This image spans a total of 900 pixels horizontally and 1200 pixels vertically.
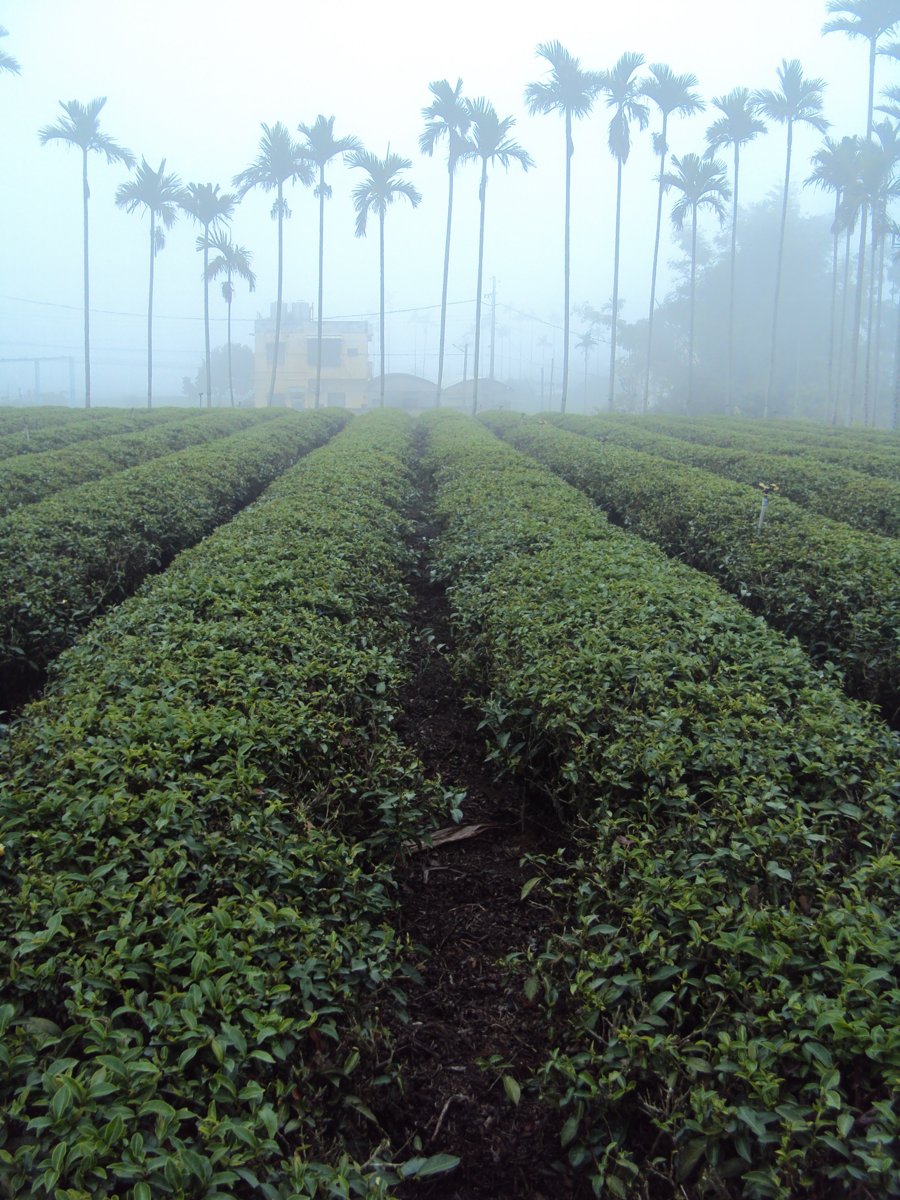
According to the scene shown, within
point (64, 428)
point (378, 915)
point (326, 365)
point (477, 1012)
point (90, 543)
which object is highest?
point (326, 365)

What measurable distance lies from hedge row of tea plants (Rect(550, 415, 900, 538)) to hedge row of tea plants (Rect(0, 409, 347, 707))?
19.3 feet

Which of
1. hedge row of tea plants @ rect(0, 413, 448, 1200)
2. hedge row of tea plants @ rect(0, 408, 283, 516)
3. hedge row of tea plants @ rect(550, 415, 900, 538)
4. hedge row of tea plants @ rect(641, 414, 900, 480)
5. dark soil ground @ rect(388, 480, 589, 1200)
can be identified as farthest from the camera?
hedge row of tea plants @ rect(641, 414, 900, 480)

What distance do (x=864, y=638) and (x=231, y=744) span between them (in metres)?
3.74

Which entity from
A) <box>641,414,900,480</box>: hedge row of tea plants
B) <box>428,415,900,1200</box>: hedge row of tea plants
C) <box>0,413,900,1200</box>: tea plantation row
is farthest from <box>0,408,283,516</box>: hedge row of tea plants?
<box>641,414,900,480</box>: hedge row of tea plants

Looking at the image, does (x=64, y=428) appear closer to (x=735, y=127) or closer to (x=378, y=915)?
(x=378, y=915)

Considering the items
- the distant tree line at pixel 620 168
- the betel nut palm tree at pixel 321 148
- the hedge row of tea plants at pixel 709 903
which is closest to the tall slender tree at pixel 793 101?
the distant tree line at pixel 620 168

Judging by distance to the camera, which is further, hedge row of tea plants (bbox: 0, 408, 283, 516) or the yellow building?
the yellow building

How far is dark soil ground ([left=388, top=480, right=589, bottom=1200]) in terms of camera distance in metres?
1.97

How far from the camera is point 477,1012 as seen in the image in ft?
8.18

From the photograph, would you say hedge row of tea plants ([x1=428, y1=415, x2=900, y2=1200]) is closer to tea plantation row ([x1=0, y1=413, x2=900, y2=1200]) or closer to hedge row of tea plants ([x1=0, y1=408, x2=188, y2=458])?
tea plantation row ([x1=0, y1=413, x2=900, y2=1200])

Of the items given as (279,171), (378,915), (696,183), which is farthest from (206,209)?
(378,915)

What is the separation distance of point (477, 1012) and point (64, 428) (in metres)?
18.0

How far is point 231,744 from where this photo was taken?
2771 millimetres

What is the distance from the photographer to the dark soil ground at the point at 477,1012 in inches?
77.7
